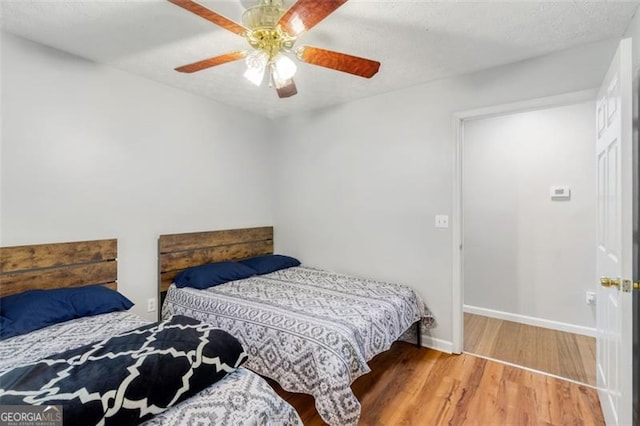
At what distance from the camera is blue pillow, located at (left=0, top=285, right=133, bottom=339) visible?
69.2 inches

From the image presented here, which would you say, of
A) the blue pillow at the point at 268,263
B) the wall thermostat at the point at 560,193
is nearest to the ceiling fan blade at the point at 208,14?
the blue pillow at the point at 268,263

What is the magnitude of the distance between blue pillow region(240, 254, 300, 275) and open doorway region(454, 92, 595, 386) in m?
1.77

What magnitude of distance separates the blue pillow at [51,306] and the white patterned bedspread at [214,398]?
0.09 metres

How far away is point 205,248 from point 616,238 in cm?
302

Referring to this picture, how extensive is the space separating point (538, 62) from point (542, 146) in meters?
1.16

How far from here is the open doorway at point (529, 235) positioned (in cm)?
286

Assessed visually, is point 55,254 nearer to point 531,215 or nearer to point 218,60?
point 218,60

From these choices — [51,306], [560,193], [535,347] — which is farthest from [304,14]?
[535,347]

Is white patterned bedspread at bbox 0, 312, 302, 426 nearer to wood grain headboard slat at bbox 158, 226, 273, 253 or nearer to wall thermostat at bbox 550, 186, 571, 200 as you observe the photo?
wood grain headboard slat at bbox 158, 226, 273, 253

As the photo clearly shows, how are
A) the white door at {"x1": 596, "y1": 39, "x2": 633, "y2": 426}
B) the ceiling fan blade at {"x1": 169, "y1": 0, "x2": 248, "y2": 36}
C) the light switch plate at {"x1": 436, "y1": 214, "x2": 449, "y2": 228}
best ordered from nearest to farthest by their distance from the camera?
the ceiling fan blade at {"x1": 169, "y1": 0, "x2": 248, "y2": 36} < the white door at {"x1": 596, "y1": 39, "x2": 633, "y2": 426} < the light switch plate at {"x1": 436, "y1": 214, "x2": 449, "y2": 228}

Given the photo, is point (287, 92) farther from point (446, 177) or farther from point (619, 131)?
point (619, 131)

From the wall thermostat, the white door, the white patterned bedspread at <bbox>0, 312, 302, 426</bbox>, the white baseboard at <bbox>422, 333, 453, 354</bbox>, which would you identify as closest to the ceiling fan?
the white door

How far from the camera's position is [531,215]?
3.30m

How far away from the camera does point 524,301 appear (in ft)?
→ 11.0
